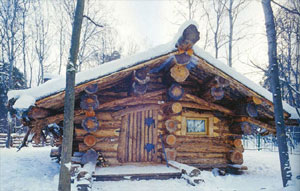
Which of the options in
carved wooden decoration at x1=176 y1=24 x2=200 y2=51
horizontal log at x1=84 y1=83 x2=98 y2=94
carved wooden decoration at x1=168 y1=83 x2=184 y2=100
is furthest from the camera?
carved wooden decoration at x1=168 y1=83 x2=184 y2=100

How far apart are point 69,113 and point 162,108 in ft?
14.6

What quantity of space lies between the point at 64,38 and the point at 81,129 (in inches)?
→ 714

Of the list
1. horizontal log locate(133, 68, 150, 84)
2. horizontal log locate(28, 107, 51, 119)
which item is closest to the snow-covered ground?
horizontal log locate(28, 107, 51, 119)

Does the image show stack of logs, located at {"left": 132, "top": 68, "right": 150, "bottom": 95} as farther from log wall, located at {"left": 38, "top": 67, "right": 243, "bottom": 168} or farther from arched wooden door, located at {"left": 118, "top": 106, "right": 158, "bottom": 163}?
arched wooden door, located at {"left": 118, "top": 106, "right": 158, "bottom": 163}

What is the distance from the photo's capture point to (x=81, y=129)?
23.1ft

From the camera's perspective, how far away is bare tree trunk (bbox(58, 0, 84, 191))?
4211 mm

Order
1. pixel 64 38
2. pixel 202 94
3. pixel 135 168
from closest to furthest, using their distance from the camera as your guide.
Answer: pixel 135 168 → pixel 202 94 → pixel 64 38

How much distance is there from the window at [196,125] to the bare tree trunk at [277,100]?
10.0 feet

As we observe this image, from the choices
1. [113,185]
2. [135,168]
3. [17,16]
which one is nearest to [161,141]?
[135,168]

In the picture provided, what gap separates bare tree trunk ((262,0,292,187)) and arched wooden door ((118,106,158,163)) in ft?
13.3

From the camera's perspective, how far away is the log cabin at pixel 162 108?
6.19m

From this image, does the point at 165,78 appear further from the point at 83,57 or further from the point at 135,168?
the point at 83,57

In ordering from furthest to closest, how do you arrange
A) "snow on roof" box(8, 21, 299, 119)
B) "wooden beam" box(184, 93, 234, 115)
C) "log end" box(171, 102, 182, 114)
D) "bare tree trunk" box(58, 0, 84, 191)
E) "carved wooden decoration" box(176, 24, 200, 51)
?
"wooden beam" box(184, 93, 234, 115), "log end" box(171, 102, 182, 114), "carved wooden decoration" box(176, 24, 200, 51), "snow on roof" box(8, 21, 299, 119), "bare tree trunk" box(58, 0, 84, 191)

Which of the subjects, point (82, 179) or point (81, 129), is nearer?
point (82, 179)
